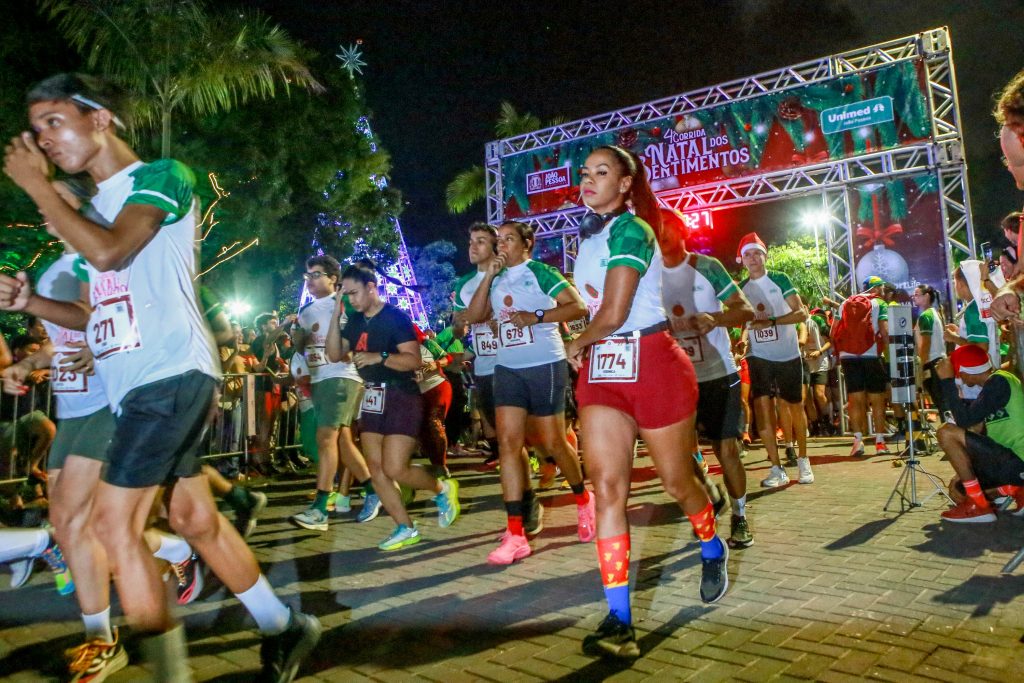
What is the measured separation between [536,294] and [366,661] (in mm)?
2982

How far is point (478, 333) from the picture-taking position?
702cm

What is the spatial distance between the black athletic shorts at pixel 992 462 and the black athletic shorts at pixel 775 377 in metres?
2.17

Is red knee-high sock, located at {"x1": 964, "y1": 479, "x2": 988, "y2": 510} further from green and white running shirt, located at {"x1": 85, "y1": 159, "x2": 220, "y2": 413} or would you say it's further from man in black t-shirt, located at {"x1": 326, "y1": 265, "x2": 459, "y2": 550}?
green and white running shirt, located at {"x1": 85, "y1": 159, "x2": 220, "y2": 413}

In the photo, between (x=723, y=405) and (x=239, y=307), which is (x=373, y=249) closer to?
(x=239, y=307)

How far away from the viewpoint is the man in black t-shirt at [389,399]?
17.7 feet

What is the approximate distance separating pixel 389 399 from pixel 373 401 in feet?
0.47

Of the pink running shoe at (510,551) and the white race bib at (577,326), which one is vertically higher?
the white race bib at (577,326)

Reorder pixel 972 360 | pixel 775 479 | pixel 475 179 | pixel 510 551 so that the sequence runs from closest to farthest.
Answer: pixel 510 551 < pixel 972 360 < pixel 775 479 < pixel 475 179

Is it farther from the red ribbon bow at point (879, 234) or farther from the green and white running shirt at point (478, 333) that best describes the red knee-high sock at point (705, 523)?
the red ribbon bow at point (879, 234)

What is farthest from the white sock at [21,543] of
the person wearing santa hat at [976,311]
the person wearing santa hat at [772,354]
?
the person wearing santa hat at [976,311]

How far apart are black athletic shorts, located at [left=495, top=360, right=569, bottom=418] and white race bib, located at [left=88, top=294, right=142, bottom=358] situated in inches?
116

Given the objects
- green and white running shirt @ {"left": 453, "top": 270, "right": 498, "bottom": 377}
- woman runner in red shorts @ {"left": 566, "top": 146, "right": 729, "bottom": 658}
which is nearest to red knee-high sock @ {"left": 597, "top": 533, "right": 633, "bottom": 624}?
woman runner in red shorts @ {"left": 566, "top": 146, "right": 729, "bottom": 658}

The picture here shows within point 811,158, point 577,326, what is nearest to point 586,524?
point 577,326

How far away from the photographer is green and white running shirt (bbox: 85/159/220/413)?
8.59 ft
